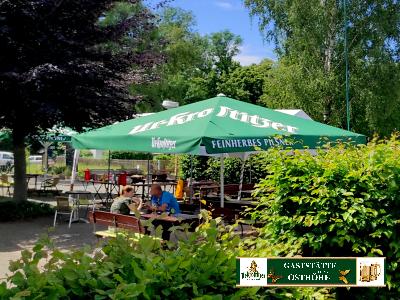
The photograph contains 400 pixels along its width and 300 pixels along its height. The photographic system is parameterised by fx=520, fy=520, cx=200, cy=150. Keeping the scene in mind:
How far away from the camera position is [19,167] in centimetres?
1423

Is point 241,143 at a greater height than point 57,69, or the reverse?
point 57,69

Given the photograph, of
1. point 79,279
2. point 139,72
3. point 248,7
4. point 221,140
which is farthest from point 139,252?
point 248,7

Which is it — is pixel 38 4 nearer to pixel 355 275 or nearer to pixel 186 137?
pixel 186 137

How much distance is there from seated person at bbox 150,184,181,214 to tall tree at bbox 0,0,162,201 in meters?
3.93

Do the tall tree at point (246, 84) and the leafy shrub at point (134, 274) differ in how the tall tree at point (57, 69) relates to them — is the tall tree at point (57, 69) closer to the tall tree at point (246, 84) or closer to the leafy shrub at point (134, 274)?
the leafy shrub at point (134, 274)

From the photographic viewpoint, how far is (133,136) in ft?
28.9

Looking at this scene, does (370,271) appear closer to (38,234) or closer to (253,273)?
(253,273)

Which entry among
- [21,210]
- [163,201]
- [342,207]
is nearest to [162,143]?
[163,201]

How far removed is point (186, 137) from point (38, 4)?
6678mm

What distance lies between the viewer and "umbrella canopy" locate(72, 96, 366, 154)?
7730 millimetres

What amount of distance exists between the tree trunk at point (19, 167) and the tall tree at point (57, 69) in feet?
0.07

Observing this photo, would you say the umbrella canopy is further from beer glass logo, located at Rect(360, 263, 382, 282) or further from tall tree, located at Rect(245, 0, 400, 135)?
tall tree, located at Rect(245, 0, 400, 135)

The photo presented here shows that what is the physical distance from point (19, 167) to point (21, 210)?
1674 mm

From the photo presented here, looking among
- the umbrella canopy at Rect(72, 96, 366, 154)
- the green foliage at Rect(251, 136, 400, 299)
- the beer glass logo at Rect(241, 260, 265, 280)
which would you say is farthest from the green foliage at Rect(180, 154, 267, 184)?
the beer glass logo at Rect(241, 260, 265, 280)
